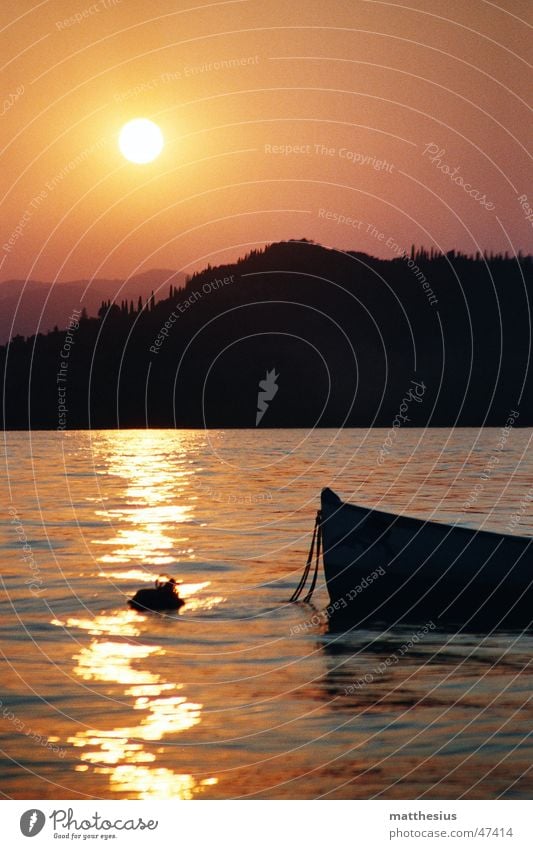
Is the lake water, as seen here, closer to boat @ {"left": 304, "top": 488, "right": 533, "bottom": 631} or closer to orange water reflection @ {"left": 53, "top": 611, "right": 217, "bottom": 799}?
orange water reflection @ {"left": 53, "top": 611, "right": 217, "bottom": 799}

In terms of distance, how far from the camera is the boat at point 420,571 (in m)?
19.8

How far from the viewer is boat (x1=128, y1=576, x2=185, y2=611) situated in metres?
23.1

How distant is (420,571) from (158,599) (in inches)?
213

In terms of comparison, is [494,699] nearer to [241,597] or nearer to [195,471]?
[241,597]

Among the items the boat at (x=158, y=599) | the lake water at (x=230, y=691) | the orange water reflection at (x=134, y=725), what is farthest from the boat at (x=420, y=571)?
the orange water reflection at (x=134, y=725)

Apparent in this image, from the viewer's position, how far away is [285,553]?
3178 cm

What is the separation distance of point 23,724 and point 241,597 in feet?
35.3

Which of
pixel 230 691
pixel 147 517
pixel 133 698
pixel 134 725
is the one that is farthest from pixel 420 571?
pixel 147 517

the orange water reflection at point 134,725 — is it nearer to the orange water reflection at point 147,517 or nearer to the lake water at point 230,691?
the lake water at point 230,691

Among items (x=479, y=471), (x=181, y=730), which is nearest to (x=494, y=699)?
(x=181, y=730)

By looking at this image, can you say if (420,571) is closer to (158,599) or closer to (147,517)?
(158,599)

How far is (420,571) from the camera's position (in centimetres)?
2083

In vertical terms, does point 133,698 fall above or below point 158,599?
below
